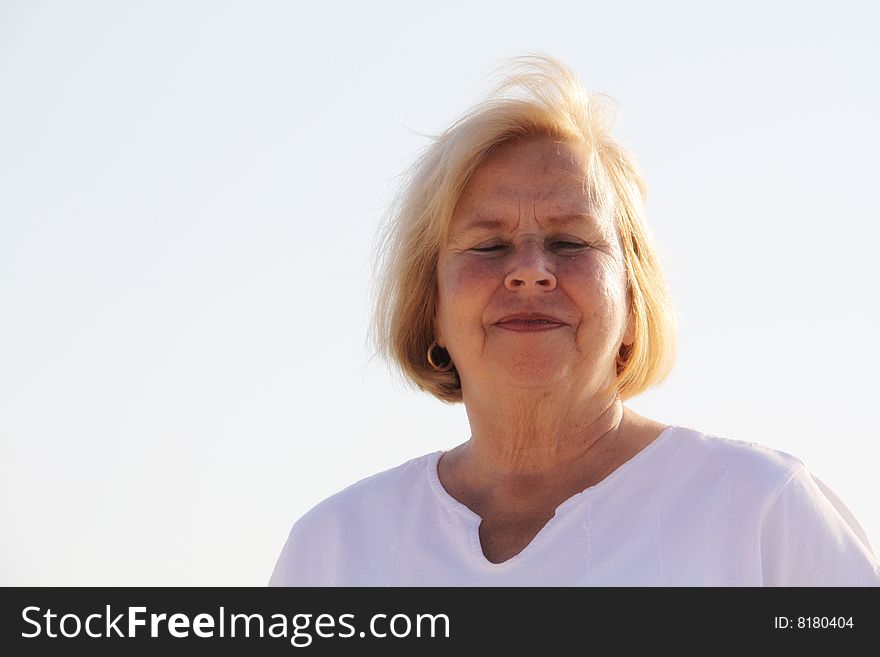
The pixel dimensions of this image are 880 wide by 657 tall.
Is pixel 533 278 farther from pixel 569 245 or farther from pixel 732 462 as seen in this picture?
Answer: pixel 732 462

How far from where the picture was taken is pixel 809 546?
3371 mm

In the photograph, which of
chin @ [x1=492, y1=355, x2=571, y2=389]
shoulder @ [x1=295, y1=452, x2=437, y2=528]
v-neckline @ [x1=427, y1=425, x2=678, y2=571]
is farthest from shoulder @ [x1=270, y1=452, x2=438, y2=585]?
chin @ [x1=492, y1=355, x2=571, y2=389]

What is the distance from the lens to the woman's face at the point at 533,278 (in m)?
3.84

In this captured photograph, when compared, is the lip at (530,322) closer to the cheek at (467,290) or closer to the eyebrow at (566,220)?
the cheek at (467,290)

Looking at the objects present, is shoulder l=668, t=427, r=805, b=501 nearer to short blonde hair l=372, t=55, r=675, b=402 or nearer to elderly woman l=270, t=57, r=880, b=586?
elderly woman l=270, t=57, r=880, b=586

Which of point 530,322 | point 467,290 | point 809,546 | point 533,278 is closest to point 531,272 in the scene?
point 533,278

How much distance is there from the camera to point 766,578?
340 centimetres

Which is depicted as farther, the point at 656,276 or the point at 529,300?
the point at 656,276

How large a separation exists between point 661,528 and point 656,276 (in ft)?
3.51
